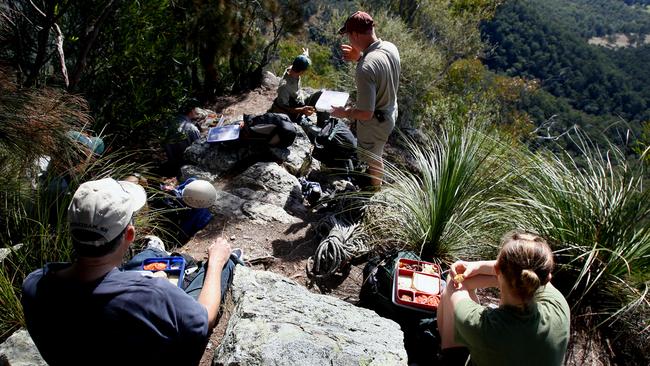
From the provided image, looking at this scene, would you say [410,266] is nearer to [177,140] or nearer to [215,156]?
[215,156]

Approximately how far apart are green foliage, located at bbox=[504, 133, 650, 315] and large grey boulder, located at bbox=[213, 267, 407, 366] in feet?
3.86

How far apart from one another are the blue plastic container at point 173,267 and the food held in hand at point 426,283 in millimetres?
1319

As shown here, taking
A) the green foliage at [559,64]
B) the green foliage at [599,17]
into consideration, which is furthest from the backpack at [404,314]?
the green foliage at [599,17]

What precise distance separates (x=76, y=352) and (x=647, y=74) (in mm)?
93470

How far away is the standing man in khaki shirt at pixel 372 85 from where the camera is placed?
140 inches

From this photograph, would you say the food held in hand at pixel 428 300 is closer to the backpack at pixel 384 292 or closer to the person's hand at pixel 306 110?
the backpack at pixel 384 292

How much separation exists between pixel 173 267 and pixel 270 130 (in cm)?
286

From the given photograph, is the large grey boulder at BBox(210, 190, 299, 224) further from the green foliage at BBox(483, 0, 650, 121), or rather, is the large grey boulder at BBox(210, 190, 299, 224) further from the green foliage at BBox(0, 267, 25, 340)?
the green foliage at BBox(483, 0, 650, 121)

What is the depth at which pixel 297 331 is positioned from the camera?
1.96 m

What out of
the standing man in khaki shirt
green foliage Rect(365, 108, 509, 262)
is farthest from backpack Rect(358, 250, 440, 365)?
the standing man in khaki shirt

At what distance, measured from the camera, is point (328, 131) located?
15.4ft

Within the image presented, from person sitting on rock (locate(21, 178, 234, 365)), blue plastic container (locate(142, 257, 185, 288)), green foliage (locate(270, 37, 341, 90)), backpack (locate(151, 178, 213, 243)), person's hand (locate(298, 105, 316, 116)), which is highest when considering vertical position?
person sitting on rock (locate(21, 178, 234, 365))

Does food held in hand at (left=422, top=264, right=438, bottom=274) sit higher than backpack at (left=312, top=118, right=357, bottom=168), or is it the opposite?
food held in hand at (left=422, top=264, right=438, bottom=274)

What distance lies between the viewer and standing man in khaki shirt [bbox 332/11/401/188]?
11.7 feet
